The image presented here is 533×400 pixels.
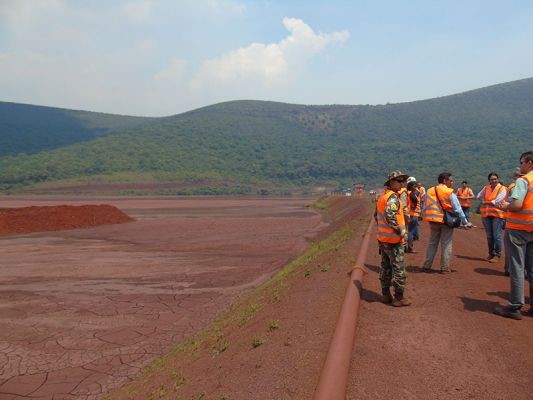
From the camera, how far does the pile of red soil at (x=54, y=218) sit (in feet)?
94.7

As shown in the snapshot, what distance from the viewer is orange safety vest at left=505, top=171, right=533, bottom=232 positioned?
581cm

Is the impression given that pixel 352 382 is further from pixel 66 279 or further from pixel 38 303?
pixel 66 279

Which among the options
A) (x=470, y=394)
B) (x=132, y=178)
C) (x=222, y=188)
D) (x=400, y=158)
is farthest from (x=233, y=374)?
(x=400, y=158)

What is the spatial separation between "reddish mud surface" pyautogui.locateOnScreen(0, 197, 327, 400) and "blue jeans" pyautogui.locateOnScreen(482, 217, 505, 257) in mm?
6155

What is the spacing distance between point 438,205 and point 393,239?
2564 mm

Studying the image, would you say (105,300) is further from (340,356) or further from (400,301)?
(340,356)

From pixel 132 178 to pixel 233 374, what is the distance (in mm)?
116051

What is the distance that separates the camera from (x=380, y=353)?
4.81 m

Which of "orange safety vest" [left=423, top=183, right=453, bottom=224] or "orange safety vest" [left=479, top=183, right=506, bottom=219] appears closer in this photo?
"orange safety vest" [left=423, top=183, right=453, bottom=224]

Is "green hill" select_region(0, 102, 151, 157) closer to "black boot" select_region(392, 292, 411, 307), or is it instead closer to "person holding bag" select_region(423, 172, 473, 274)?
"person holding bag" select_region(423, 172, 473, 274)

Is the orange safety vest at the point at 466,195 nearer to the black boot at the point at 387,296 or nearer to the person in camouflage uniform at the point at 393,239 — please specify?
the person in camouflage uniform at the point at 393,239

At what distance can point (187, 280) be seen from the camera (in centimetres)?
1316

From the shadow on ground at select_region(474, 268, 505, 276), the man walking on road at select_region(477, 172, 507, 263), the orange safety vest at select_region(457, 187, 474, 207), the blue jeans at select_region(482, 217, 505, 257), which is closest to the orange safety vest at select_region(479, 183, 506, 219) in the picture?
the man walking on road at select_region(477, 172, 507, 263)

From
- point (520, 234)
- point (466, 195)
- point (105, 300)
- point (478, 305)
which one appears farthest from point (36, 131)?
point (520, 234)
